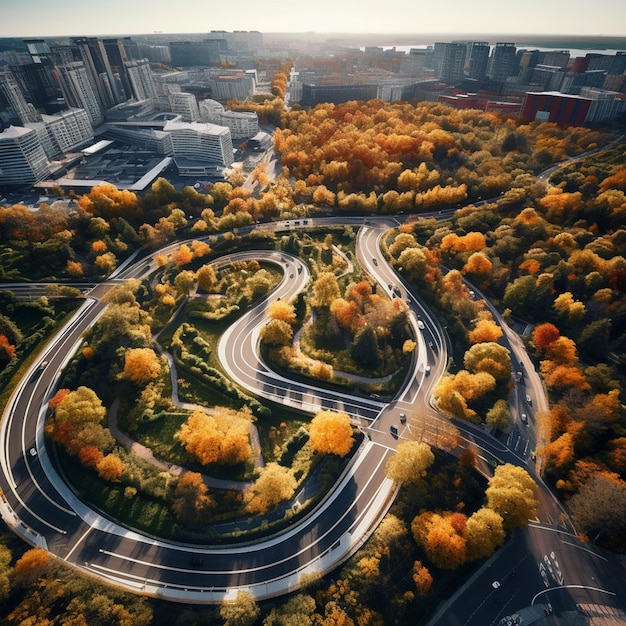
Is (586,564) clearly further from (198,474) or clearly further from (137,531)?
(137,531)

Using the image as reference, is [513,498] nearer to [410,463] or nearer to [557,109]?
[410,463]

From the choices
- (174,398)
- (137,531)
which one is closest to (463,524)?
(137,531)

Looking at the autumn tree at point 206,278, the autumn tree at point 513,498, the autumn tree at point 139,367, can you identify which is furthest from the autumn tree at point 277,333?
the autumn tree at point 513,498

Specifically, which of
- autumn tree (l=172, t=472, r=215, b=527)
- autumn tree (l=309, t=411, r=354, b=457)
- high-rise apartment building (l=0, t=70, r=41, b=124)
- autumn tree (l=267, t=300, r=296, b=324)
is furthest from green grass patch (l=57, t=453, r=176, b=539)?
high-rise apartment building (l=0, t=70, r=41, b=124)

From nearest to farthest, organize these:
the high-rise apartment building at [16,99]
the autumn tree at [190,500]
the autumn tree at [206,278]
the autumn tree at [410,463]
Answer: the autumn tree at [190,500], the autumn tree at [410,463], the autumn tree at [206,278], the high-rise apartment building at [16,99]

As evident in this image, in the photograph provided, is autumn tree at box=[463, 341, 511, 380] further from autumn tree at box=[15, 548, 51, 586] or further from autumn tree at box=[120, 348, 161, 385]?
autumn tree at box=[15, 548, 51, 586]

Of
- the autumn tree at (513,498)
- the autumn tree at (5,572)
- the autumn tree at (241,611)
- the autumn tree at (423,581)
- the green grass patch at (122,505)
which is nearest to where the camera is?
the autumn tree at (241,611)

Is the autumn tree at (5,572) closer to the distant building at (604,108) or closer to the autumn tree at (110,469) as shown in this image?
the autumn tree at (110,469)
